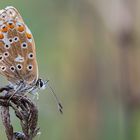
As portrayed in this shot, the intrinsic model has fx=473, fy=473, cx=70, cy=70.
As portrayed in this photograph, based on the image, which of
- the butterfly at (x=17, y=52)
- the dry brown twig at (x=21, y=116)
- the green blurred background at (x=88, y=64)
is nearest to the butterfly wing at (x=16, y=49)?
the butterfly at (x=17, y=52)

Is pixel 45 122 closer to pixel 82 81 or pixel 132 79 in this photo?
pixel 82 81

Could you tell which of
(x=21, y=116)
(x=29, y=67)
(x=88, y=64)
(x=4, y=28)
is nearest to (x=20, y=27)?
(x=4, y=28)

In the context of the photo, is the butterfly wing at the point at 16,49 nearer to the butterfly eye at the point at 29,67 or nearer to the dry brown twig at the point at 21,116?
the butterfly eye at the point at 29,67

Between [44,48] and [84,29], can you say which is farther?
[44,48]

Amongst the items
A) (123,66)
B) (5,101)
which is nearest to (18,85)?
(5,101)

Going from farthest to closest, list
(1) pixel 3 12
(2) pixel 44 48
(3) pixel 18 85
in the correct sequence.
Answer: (2) pixel 44 48 < (1) pixel 3 12 < (3) pixel 18 85

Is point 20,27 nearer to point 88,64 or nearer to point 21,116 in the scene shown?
point 21,116
